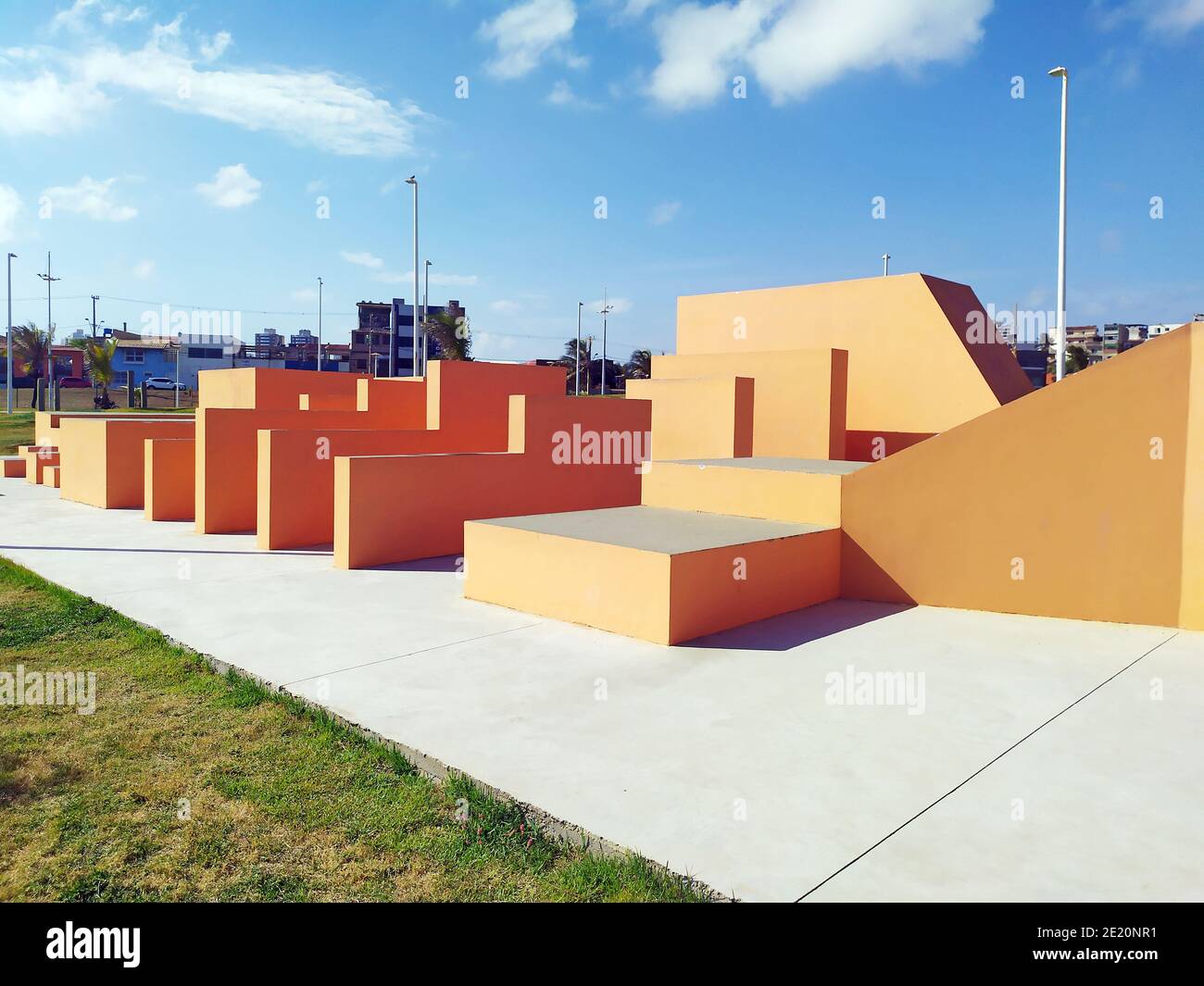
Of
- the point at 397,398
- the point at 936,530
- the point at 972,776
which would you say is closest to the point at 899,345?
the point at 936,530

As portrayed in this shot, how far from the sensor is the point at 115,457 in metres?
17.0

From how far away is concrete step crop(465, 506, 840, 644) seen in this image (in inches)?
301

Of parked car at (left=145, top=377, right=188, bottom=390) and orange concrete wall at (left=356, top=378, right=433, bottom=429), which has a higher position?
parked car at (left=145, top=377, right=188, bottom=390)

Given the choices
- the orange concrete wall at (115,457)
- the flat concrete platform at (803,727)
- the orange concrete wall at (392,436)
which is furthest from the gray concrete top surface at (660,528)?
the orange concrete wall at (115,457)

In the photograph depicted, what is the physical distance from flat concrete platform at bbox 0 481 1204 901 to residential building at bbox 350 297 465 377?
223 feet

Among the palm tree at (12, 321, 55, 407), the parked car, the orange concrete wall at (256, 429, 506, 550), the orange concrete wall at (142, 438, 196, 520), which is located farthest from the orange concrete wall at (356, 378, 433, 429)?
the parked car

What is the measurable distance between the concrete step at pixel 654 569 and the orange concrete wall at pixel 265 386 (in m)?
10.3

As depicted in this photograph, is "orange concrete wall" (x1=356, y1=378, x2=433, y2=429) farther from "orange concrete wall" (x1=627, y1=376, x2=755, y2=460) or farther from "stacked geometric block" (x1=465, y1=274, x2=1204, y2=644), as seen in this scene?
"stacked geometric block" (x1=465, y1=274, x2=1204, y2=644)

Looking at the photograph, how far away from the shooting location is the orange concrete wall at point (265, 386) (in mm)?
18469

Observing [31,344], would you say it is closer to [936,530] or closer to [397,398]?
[397,398]

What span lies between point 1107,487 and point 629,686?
499 cm

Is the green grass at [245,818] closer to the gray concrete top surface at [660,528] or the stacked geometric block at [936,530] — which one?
the stacked geometric block at [936,530]

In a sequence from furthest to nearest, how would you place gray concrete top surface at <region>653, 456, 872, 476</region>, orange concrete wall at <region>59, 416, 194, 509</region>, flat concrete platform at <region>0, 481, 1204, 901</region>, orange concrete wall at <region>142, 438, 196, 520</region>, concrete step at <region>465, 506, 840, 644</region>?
orange concrete wall at <region>59, 416, 194, 509</region> → orange concrete wall at <region>142, 438, 196, 520</region> → gray concrete top surface at <region>653, 456, 872, 476</region> → concrete step at <region>465, 506, 840, 644</region> → flat concrete platform at <region>0, 481, 1204, 901</region>
